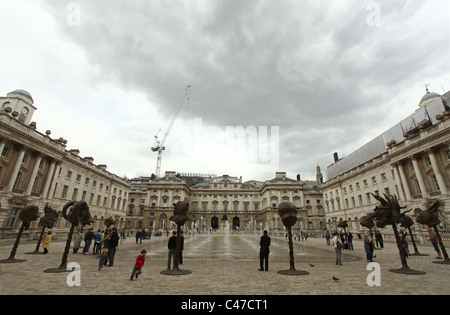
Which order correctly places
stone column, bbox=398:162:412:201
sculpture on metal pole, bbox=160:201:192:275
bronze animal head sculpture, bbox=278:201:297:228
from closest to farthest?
1. sculpture on metal pole, bbox=160:201:192:275
2. bronze animal head sculpture, bbox=278:201:297:228
3. stone column, bbox=398:162:412:201

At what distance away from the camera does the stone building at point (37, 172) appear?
1074 inches

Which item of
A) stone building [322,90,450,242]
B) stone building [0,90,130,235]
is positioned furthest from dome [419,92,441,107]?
stone building [0,90,130,235]

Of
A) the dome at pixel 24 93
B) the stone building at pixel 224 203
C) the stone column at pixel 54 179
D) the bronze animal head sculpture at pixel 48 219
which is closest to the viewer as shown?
the bronze animal head sculpture at pixel 48 219

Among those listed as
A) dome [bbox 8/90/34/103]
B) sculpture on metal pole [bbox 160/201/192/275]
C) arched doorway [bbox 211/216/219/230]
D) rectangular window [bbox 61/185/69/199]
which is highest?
dome [bbox 8/90/34/103]

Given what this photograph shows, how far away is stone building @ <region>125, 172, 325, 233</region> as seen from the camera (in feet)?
224

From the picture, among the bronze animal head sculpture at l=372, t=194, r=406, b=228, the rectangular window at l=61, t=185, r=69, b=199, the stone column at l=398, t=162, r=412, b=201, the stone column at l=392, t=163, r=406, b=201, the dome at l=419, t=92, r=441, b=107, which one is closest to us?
the bronze animal head sculpture at l=372, t=194, r=406, b=228

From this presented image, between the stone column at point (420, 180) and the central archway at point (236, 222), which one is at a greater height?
the stone column at point (420, 180)

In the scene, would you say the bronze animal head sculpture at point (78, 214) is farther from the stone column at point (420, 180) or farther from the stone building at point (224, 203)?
the stone building at point (224, 203)

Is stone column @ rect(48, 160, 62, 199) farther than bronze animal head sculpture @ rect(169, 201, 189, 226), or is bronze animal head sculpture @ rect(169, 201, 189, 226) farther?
stone column @ rect(48, 160, 62, 199)

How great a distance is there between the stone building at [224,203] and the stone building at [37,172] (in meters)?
20.0

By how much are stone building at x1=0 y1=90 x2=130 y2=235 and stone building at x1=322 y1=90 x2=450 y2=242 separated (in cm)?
5266

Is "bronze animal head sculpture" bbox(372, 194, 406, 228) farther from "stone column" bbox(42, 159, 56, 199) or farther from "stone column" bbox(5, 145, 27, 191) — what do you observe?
"stone column" bbox(42, 159, 56, 199)

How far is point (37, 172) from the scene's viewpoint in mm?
31703

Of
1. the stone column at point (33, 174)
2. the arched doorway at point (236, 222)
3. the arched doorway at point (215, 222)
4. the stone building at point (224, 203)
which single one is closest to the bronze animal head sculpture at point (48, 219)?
the stone column at point (33, 174)
